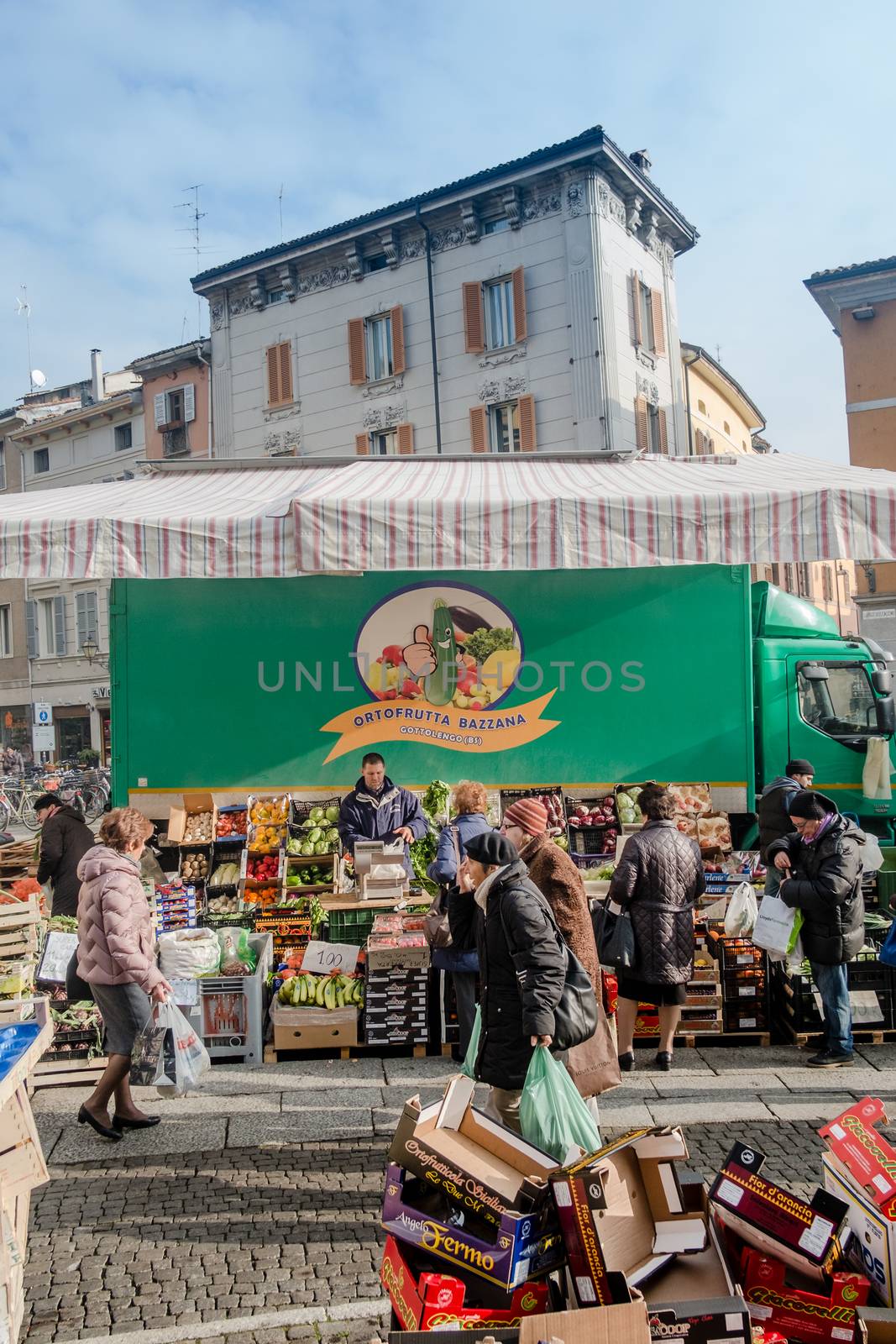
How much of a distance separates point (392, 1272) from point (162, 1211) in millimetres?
2288

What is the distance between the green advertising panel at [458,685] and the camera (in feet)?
32.9

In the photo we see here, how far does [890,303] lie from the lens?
25.9 m

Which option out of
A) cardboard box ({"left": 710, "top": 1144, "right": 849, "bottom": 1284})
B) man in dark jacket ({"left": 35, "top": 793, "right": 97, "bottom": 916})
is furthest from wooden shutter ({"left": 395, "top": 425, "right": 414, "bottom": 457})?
cardboard box ({"left": 710, "top": 1144, "right": 849, "bottom": 1284})

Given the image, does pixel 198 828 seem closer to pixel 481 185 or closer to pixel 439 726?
pixel 439 726

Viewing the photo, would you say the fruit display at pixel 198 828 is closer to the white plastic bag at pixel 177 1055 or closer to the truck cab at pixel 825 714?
the white plastic bag at pixel 177 1055

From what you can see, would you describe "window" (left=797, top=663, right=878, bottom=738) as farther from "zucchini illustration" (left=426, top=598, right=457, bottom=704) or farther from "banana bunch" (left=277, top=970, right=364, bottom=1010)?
"banana bunch" (left=277, top=970, right=364, bottom=1010)

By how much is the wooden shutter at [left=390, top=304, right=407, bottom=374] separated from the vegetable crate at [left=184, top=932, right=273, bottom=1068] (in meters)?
23.4

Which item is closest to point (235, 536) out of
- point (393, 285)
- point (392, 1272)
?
point (392, 1272)

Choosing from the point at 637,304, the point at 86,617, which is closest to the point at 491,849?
the point at 637,304

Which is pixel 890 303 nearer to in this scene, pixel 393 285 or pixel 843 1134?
pixel 393 285

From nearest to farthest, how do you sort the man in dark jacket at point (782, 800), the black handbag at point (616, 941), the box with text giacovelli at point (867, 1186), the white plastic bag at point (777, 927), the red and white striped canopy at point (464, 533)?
1. the box with text giacovelli at point (867, 1186)
2. the black handbag at point (616, 941)
3. the white plastic bag at point (777, 927)
4. the red and white striped canopy at point (464, 533)
5. the man in dark jacket at point (782, 800)

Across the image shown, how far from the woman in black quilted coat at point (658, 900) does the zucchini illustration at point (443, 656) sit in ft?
11.9

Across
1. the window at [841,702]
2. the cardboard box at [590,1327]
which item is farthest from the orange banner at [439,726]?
the cardboard box at [590,1327]

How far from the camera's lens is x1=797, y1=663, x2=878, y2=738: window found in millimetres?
10383
